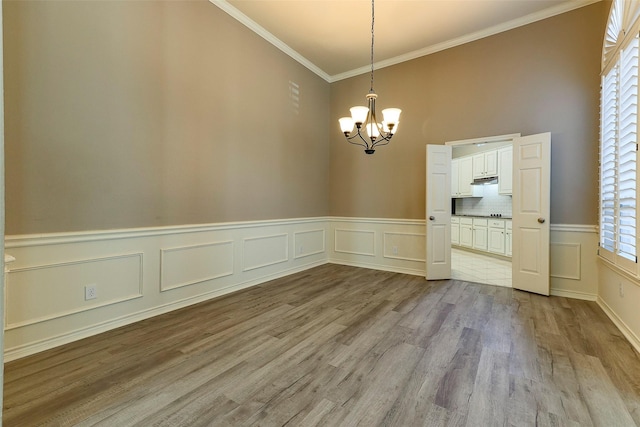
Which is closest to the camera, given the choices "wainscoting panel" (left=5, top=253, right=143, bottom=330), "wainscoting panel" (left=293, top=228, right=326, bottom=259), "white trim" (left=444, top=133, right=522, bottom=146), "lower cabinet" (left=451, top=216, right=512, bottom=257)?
"wainscoting panel" (left=5, top=253, right=143, bottom=330)

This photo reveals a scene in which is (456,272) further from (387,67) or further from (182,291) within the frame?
(182,291)

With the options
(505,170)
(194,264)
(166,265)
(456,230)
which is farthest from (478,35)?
(166,265)

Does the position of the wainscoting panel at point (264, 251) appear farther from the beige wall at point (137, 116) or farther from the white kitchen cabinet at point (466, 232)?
the white kitchen cabinet at point (466, 232)

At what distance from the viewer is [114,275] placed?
2.67 meters

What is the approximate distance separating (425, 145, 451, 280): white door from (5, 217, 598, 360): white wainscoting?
29 cm

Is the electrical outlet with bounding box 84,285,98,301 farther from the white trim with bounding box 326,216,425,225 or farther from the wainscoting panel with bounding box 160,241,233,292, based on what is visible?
the white trim with bounding box 326,216,425,225

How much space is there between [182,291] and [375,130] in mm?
2822

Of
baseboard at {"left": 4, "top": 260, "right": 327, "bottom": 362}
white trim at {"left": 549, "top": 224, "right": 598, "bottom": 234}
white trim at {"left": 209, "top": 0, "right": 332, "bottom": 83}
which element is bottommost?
baseboard at {"left": 4, "top": 260, "right": 327, "bottom": 362}

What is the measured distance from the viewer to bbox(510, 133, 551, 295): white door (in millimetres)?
3639

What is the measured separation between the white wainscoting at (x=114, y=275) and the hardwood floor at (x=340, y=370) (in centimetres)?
16

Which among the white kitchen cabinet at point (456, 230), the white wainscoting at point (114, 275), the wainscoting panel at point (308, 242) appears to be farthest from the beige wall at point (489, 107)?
the white kitchen cabinet at point (456, 230)

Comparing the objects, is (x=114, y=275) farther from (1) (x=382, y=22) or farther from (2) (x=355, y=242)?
(1) (x=382, y=22)

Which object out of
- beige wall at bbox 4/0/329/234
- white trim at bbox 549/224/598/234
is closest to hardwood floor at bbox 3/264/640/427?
white trim at bbox 549/224/598/234

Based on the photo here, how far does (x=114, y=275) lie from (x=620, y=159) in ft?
16.1
